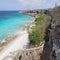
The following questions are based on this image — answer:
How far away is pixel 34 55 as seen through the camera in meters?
11.9

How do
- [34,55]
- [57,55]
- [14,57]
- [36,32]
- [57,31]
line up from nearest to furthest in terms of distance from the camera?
[57,55] → [57,31] → [34,55] → [14,57] → [36,32]

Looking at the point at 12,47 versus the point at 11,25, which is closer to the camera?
the point at 12,47

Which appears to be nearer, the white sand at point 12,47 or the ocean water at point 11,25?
the white sand at point 12,47

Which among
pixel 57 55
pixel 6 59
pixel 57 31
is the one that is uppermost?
pixel 57 31

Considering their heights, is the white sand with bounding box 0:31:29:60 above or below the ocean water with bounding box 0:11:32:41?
above

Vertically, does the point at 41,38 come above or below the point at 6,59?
above

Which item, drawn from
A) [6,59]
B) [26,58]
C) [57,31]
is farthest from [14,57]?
[57,31]

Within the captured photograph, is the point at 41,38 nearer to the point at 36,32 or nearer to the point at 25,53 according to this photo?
the point at 36,32

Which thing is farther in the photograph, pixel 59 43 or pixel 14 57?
pixel 14 57

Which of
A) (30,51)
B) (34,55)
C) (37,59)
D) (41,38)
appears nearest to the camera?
(37,59)

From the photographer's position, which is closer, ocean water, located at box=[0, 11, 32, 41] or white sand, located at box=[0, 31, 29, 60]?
white sand, located at box=[0, 31, 29, 60]

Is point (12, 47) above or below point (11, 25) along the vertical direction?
above

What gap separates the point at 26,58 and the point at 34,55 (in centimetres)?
55

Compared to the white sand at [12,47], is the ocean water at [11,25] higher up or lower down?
lower down
